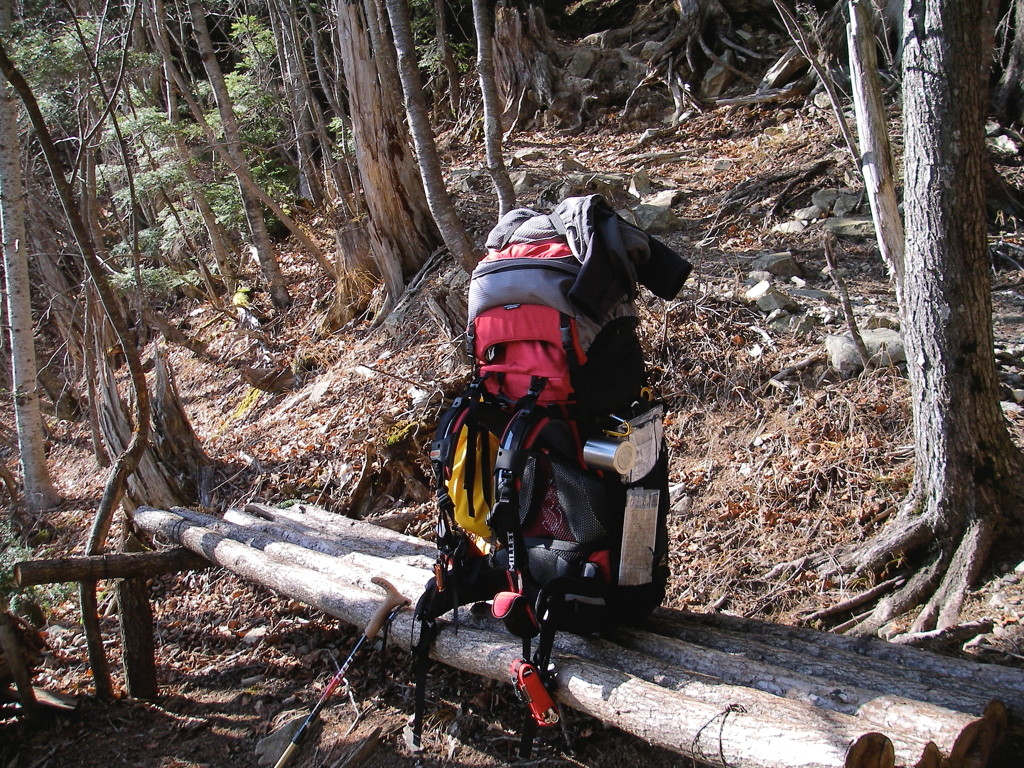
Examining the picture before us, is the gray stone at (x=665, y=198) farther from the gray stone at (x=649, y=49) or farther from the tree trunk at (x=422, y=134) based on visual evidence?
the gray stone at (x=649, y=49)

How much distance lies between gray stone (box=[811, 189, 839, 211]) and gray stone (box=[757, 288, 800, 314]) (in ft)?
7.99

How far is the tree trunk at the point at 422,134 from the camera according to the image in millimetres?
6391

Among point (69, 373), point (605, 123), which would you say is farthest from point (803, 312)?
point (69, 373)

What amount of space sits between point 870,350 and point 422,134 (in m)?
4.45

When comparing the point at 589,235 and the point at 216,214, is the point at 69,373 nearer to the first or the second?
the point at 216,214

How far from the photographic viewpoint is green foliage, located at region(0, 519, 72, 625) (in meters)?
4.05

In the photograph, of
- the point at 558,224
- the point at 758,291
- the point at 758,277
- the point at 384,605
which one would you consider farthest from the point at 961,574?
the point at 758,277

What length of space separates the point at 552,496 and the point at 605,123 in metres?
12.3

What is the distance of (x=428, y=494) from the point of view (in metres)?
6.34

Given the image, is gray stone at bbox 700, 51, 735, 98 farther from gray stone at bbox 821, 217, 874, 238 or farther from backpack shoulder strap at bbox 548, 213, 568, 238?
backpack shoulder strap at bbox 548, 213, 568, 238

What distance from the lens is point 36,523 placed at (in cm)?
933

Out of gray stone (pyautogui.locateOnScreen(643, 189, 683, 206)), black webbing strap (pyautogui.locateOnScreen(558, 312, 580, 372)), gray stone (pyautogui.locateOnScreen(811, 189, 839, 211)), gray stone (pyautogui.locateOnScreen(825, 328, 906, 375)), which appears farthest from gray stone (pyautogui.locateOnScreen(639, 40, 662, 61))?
black webbing strap (pyautogui.locateOnScreen(558, 312, 580, 372))

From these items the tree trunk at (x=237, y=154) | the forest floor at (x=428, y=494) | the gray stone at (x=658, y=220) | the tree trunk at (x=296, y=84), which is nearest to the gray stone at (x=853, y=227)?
the forest floor at (x=428, y=494)

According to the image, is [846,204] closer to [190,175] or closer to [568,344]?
[568,344]
